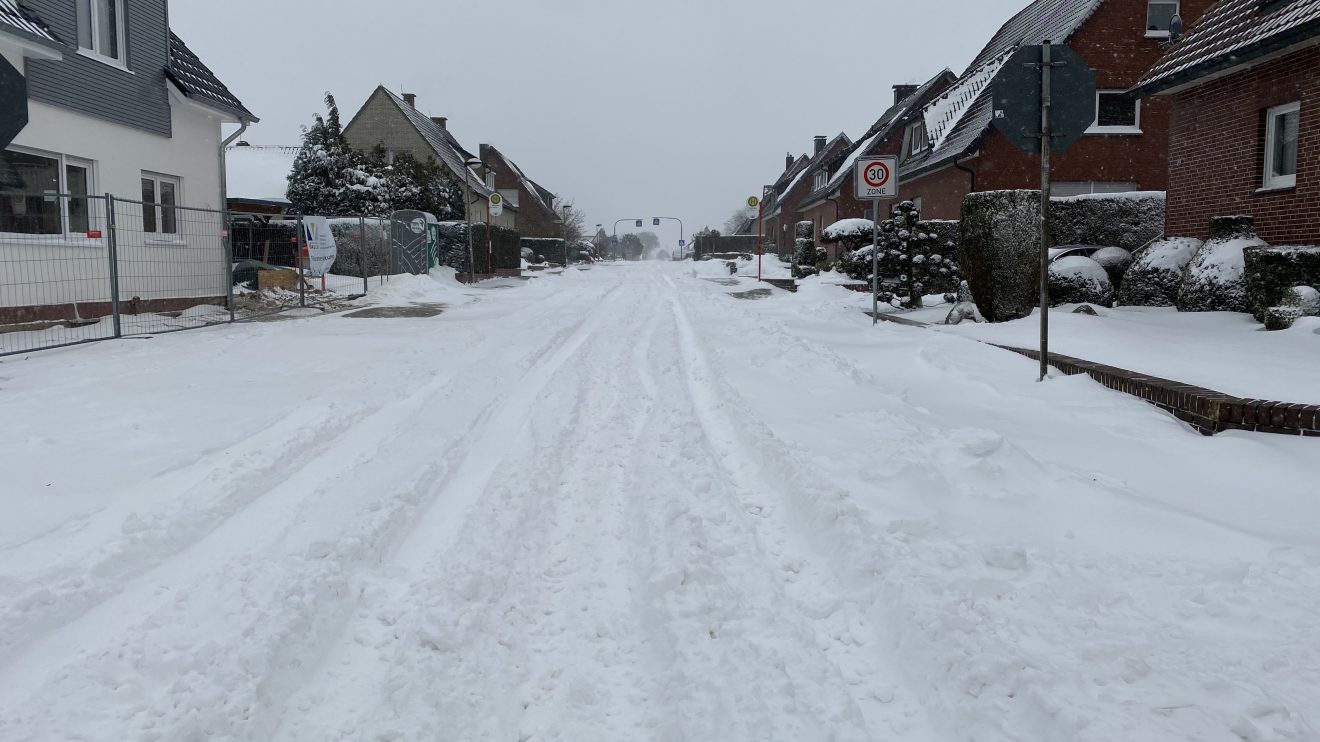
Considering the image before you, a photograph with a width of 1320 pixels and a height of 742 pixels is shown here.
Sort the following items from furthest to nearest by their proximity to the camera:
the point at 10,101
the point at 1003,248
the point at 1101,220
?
the point at 1101,220 → the point at 1003,248 → the point at 10,101

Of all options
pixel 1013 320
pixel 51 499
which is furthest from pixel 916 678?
pixel 1013 320

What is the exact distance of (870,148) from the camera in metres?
36.8

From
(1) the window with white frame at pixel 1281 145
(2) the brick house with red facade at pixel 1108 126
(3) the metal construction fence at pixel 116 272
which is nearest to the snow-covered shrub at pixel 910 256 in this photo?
(1) the window with white frame at pixel 1281 145

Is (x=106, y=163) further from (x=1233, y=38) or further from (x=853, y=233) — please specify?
(x=1233, y=38)

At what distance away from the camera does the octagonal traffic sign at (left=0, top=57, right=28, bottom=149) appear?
265 inches

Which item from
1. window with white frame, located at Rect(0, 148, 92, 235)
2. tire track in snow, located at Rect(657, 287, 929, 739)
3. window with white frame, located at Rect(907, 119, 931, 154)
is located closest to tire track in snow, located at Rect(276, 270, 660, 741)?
tire track in snow, located at Rect(657, 287, 929, 739)

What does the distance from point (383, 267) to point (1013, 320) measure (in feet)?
56.7

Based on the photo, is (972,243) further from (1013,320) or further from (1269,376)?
(1269,376)

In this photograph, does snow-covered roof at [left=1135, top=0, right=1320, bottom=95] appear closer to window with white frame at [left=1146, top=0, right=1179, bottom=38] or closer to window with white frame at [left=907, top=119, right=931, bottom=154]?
window with white frame at [left=1146, top=0, right=1179, bottom=38]

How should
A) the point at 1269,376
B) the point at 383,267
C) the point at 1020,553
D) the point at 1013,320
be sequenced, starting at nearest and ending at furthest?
1. the point at 1020,553
2. the point at 1269,376
3. the point at 1013,320
4. the point at 383,267

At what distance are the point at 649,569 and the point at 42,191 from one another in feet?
Answer: 40.7

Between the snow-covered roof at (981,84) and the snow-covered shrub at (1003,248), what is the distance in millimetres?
11703

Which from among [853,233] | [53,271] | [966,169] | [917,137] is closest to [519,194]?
[917,137]

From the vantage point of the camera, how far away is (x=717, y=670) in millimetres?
2789
